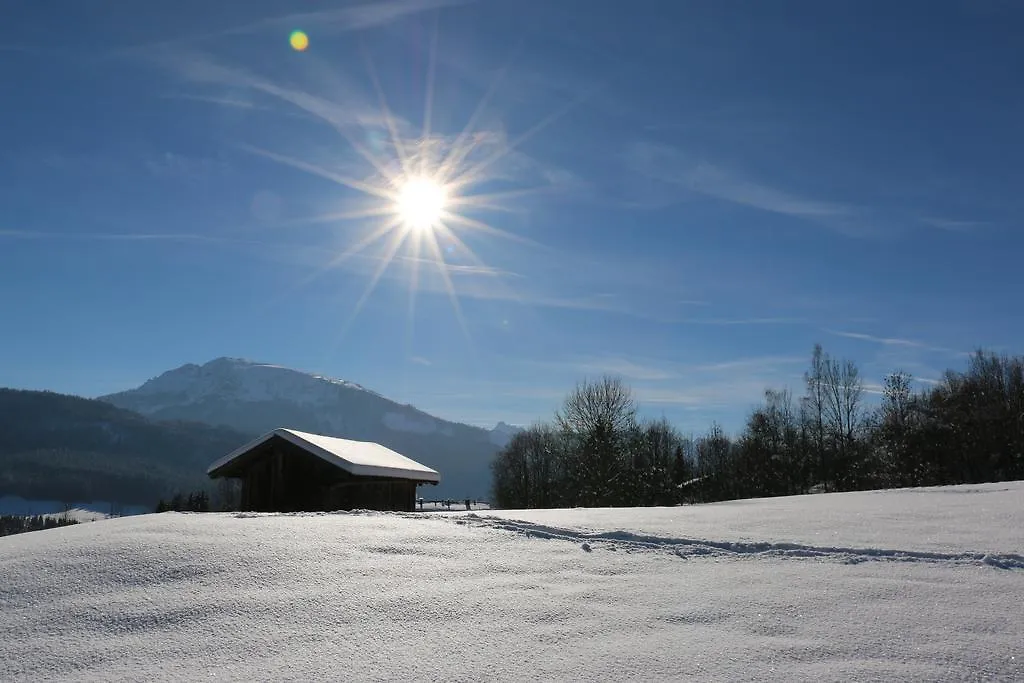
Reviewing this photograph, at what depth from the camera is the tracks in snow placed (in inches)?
156

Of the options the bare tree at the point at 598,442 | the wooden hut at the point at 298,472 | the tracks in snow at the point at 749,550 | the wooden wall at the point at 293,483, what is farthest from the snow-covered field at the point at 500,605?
the bare tree at the point at 598,442

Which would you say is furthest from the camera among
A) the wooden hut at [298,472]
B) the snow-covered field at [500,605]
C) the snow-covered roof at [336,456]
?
the wooden hut at [298,472]

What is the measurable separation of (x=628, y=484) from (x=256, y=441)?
23.9 meters

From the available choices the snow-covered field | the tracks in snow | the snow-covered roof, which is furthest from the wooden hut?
the tracks in snow

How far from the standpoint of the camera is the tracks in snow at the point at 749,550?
3959 millimetres

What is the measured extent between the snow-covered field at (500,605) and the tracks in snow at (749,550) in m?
0.02

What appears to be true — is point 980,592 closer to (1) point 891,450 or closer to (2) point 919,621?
(2) point 919,621

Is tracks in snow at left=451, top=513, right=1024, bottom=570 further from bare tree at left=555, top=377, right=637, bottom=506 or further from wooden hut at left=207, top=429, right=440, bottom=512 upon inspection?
bare tree at left=555, top=377, right=637, bottom=506

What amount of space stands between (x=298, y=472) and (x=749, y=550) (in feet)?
44.0

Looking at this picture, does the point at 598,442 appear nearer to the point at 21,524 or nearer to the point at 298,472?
the point at 298,472

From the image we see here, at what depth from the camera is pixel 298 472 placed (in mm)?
15406

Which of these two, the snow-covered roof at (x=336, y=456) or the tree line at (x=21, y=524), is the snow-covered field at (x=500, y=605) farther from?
the tree line at (x=21, y=524)

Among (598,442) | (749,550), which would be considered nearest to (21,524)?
(598,442)

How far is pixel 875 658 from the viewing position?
2.46 metres
